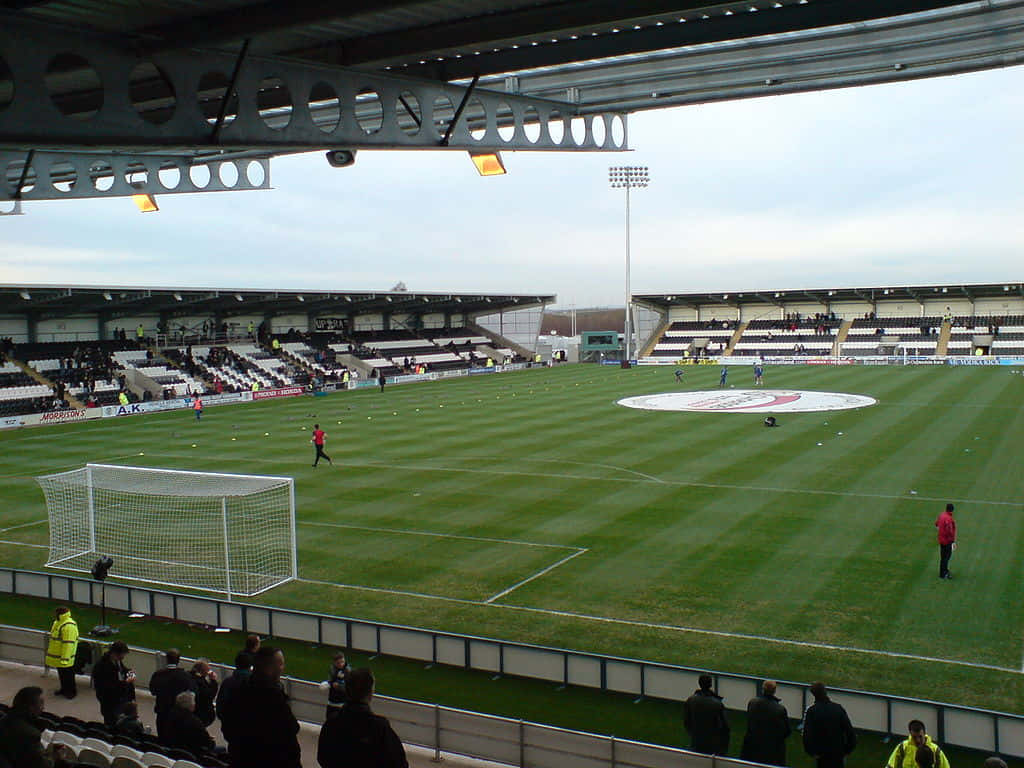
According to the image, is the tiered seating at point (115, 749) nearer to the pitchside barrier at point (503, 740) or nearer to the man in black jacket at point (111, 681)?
the man in black jacket at point (111, 681)

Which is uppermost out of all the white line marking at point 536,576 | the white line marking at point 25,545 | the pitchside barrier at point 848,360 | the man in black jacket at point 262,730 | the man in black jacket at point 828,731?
the man in black jacket at point 262,730

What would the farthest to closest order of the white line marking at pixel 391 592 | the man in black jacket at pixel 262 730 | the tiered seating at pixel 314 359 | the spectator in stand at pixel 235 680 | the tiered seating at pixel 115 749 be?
the tiered seating at pixel 314 359
the white line marking at pixel 391 592
the spectator in stand at pixel 235 680
the tiered seating at pixel 115 749
the man in black jacket at pixel 262 730

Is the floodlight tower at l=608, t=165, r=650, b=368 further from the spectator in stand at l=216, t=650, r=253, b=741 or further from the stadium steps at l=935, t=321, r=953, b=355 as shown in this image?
the spectator in stand at l=216, t=650, r=253, b=741

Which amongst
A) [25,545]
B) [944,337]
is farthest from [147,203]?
[944,337]

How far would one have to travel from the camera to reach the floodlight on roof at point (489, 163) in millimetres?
11391

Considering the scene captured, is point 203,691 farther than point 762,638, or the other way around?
point 762,638

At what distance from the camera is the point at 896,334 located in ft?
273

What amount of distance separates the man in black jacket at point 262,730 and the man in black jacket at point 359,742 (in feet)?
1.74

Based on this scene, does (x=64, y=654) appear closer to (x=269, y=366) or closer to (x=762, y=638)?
(x=762, y=638)

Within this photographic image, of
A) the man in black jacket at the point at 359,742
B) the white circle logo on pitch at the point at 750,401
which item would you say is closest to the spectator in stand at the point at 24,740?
the man in black jacket at the point at 359,742

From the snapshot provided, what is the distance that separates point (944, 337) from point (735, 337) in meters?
19.7

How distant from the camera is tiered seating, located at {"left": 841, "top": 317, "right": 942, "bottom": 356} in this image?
262 feet

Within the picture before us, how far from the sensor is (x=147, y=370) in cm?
5675

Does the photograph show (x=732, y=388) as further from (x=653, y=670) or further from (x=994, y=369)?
(x=653, y=670)
